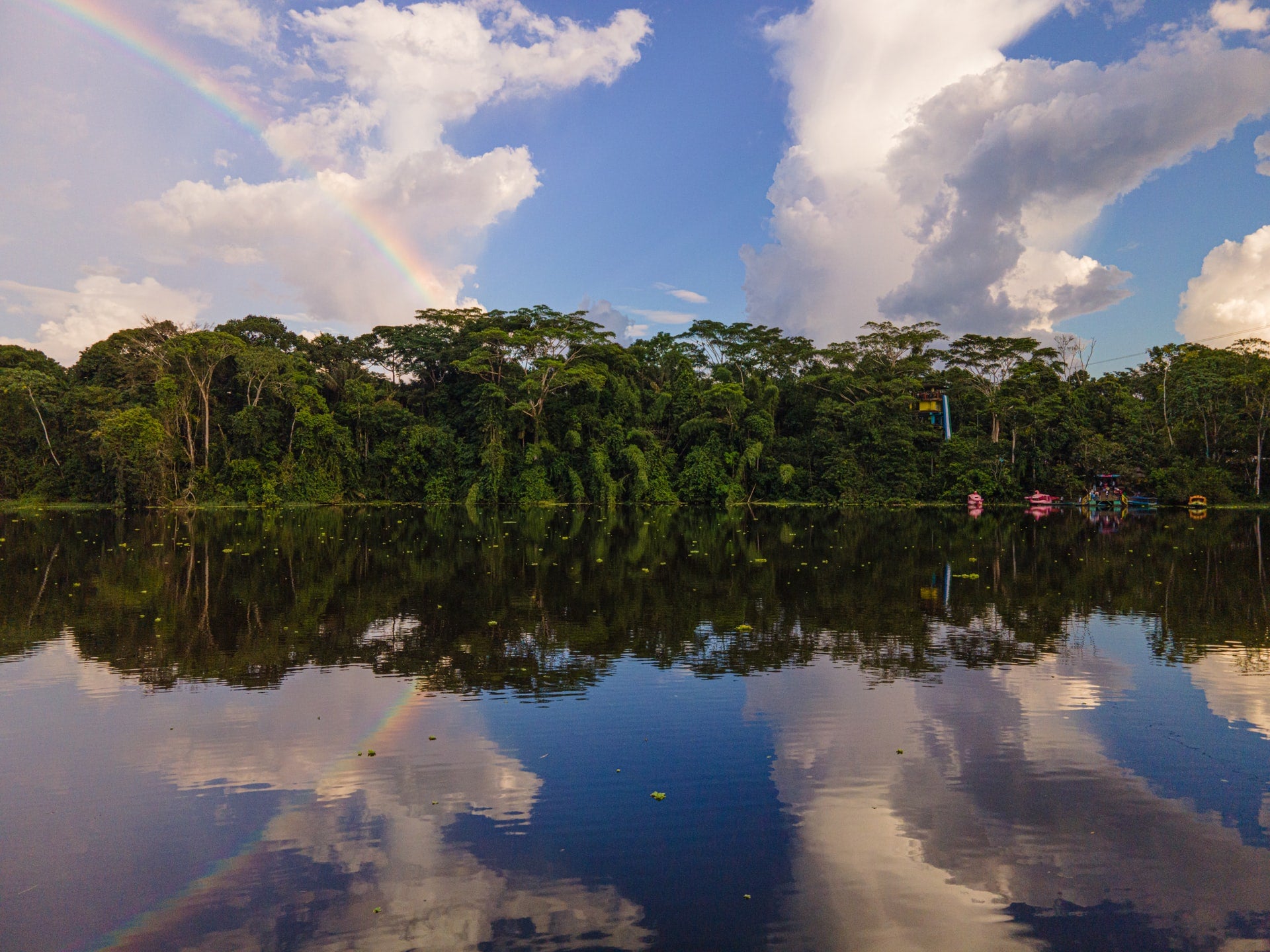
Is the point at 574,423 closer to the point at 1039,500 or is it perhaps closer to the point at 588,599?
the point at 1039,500

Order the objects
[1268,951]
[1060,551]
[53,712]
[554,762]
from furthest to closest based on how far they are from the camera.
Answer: [1060,551] → [53,712] → [554,762] → [1268,951]

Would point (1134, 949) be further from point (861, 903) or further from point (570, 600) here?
point (570, 600)

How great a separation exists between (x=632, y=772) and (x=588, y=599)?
24.5 feet

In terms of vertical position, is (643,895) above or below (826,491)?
below

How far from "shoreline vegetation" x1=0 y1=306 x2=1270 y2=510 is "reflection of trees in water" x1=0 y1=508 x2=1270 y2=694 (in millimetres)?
18517

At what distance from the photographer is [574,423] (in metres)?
47.7

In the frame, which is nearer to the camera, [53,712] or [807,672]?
A: [53,712]

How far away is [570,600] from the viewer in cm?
1334

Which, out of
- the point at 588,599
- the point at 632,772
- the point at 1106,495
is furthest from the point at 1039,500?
the point at 632,772

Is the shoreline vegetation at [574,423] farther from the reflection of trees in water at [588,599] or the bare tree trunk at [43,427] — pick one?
the reflection of trees in water at [588,599]

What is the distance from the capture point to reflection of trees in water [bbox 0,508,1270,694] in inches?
379

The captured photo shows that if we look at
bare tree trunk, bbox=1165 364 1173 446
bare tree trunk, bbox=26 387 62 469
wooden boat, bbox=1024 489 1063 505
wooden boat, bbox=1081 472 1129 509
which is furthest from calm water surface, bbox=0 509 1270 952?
bare tree trunk, bbox=1165 364 1173 446

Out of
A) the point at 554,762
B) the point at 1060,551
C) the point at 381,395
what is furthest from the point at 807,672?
the point at 381,395

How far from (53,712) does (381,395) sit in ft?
150
